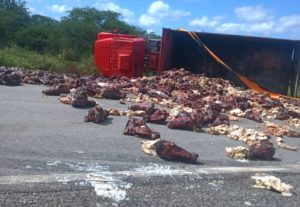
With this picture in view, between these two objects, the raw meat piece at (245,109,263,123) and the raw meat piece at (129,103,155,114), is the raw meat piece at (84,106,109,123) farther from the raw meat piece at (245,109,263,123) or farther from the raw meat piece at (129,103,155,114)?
the raw meat piece at (245,109,263,123)

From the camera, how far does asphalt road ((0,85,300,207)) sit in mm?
3908

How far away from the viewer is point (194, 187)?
4.36 meters

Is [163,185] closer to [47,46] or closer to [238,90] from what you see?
[238,90]

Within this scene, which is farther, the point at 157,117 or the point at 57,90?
the point at 57,90

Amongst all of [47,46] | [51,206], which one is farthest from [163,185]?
[47,46]

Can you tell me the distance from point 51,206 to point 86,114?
11.9 feet

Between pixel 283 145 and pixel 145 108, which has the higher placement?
pixel 145 108

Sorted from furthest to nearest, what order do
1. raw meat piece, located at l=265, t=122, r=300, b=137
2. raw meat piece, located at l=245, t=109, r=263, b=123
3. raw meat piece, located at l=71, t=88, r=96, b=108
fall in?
raw meat piece, located at l=245, t=109, r=263, b=123, raw meat piece, located at l=71, t=88, r=96, b=108, raw meat piece, located at l=265, t=122, r=300, b=137

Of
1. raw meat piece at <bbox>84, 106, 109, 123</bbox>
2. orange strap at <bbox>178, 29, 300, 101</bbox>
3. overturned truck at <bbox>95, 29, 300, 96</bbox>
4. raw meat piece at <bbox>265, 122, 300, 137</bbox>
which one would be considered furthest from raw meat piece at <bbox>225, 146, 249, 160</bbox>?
overturned truck at <bbox>95, 29, 300, 96</bbox>

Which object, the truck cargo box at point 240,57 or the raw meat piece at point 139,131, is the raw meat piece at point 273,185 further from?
the truck cargo box at point 240,57

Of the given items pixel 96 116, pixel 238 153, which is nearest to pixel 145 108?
pixel 96 116

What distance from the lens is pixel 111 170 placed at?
4.57 metres

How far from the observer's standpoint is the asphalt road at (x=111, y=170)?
12.8 feet

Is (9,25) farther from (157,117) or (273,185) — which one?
(273,185)
